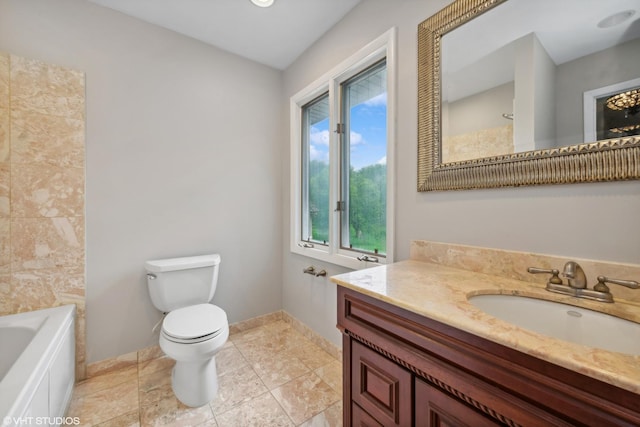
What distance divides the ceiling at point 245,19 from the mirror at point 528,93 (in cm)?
85

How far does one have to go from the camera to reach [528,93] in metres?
0.99

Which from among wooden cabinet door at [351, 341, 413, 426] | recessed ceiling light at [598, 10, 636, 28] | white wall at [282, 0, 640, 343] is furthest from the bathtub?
Result: recessed ceiling light at [598, 10, 636, 28]

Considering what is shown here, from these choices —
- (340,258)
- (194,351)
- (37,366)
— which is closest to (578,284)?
(340,258)

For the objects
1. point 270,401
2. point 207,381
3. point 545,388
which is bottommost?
point 270,401

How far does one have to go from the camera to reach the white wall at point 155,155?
5.50 ft

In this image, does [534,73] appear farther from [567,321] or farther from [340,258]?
[340,258]

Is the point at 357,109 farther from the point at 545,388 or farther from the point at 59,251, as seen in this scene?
the point at 59,251

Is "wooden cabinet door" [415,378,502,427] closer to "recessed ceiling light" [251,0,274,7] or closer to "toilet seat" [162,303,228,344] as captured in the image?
"toilet seat" [162,303,228,344]

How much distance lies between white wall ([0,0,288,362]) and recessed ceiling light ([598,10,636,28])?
2137 millimetres

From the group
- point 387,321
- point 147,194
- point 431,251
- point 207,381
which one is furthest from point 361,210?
point 147,194

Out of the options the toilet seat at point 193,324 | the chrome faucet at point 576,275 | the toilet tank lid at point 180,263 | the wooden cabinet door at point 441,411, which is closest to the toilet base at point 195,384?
the toilet seat at point 193,324

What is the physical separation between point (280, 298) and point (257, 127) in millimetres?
1663

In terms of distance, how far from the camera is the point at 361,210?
1.83 meters

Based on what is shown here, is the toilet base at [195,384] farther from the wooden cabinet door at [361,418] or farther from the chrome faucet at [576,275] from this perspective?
the chrome faucet at [576,275]
